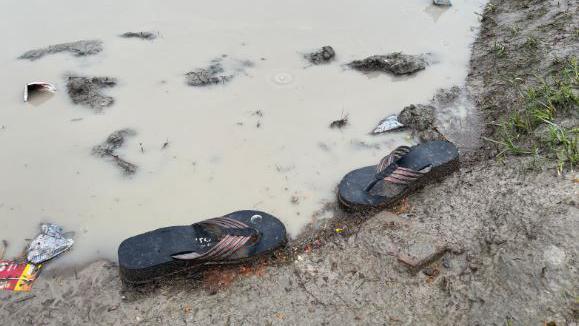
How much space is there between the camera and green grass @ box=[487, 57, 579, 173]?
116 inches

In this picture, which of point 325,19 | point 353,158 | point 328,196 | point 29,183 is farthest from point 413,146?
point 29,183

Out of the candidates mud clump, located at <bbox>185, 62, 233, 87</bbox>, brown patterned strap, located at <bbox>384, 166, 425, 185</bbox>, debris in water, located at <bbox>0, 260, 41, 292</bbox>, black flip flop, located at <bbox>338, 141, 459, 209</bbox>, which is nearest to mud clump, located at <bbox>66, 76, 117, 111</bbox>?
mud clump, located at <bbox>185, 62, 233, 87</bbox>

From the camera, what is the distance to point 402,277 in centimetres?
256

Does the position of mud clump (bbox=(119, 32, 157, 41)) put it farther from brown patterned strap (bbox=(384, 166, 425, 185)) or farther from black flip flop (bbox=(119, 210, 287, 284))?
brown patterned strap (bbox=(384, 166, 425, 185))

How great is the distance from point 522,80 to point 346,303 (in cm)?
252

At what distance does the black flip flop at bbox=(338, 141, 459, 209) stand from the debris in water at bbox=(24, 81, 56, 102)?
257cm

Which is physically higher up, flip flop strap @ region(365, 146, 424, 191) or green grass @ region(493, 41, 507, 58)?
green grass @ region(493, 41, 507, 58)

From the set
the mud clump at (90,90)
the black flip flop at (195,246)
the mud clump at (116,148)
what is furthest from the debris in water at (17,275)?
the mud clump at (90,90)

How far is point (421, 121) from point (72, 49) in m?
3.20

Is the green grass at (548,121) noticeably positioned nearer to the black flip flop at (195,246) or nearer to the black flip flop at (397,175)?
the black flip flop at (397,175)

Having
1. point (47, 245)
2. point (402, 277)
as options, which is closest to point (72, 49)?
point (47, 245)

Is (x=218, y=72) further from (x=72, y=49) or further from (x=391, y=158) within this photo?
(x=391, y=158)

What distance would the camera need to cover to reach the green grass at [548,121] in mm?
2939

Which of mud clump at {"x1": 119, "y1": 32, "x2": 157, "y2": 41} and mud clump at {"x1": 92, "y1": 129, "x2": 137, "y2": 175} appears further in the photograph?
mud clump at {"x1": 119, "y1": 32, "x2": 157, "y2": 41}
